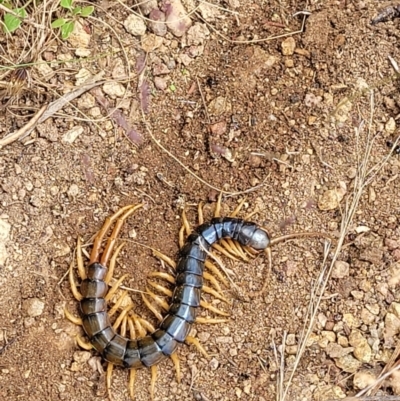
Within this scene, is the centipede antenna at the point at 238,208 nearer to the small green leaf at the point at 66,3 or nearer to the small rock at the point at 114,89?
the small rock at the point at 114,89

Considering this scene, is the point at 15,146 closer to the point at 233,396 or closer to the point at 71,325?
the point at 71,325

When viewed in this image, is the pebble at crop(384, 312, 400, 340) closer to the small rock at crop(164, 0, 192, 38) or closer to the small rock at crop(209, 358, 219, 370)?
the small rock at crop(209, 358, 219, 370)

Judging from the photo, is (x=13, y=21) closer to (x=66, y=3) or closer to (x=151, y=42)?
(x=66, y=3)

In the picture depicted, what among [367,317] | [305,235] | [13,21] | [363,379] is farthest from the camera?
[305,235]

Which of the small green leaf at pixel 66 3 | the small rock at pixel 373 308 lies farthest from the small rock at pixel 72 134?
the small rock at pixel 373 308

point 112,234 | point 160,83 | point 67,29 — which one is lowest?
point 112,234

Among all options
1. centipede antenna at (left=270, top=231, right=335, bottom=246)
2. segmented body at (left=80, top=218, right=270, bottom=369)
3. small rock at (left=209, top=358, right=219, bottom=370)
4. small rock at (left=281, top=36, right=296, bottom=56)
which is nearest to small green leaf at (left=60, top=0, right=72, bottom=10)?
small rock at (left=281, top=36, right=296, bottom=56)

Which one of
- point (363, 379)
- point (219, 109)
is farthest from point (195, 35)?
point (363, 379)
